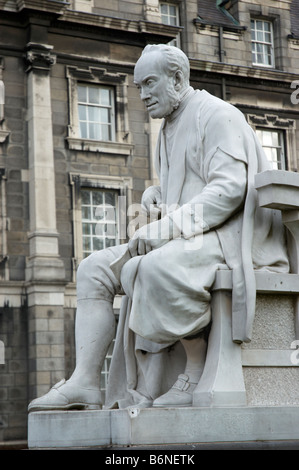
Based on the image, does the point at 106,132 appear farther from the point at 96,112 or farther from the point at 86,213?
the point at 86,213

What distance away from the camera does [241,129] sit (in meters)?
4.76

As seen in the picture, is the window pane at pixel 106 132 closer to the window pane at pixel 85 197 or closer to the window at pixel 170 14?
the window pane at pixel 85 197

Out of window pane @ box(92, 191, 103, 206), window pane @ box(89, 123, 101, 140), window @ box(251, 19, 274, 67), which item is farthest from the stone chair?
window @ box(251, 19, 274, 67)

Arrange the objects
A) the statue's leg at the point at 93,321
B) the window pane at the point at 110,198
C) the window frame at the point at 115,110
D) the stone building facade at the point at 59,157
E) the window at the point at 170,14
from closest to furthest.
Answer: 1. the statue's leg at the point at 93,321
2. the stone building facade at the point at 59,157
3. the window frame at the point at 115,110
4. the window pane at the point at 110,198
5. the window at the point at 170,14

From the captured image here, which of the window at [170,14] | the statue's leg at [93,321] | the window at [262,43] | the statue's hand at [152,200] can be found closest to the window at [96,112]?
the window at [170,14]

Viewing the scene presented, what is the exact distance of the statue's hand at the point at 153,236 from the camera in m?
4.47

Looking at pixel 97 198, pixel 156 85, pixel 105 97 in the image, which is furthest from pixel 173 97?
pixel 105 97

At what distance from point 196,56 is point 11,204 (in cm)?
654

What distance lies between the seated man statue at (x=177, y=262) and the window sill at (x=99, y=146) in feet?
53.1
